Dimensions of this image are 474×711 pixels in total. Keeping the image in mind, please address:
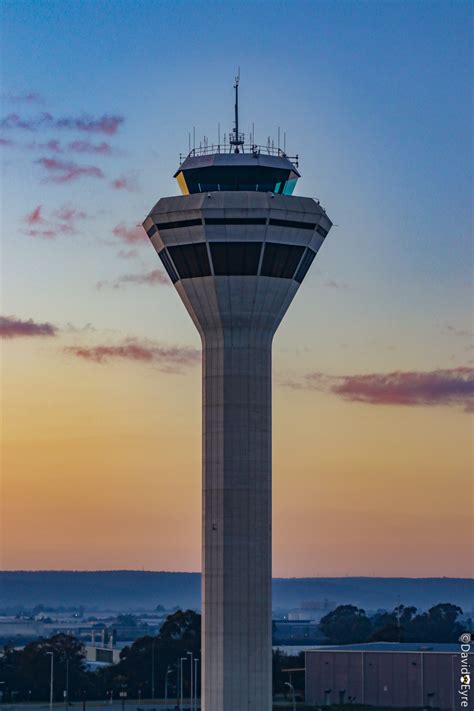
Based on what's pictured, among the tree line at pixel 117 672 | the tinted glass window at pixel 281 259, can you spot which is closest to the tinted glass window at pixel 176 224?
the tinted glass window at pixel 281 259

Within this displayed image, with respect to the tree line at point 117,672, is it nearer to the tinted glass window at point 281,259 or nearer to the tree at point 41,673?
the tree at point 41,673

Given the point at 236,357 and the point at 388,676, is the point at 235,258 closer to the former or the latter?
the point at 236,357

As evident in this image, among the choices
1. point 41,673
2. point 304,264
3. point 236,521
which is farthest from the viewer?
point 41,673

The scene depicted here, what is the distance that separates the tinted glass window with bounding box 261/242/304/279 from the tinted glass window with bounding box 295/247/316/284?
58 centimetres

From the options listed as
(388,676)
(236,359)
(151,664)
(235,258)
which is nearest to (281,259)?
(235,258)

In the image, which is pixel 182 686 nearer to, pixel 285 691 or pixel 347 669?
pixel 285 691

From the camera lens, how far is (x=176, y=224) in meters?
97.9

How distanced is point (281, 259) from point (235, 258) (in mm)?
3006

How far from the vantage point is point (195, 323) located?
99.5m

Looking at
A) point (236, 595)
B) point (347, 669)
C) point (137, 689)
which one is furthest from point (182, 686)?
point (236, 595)

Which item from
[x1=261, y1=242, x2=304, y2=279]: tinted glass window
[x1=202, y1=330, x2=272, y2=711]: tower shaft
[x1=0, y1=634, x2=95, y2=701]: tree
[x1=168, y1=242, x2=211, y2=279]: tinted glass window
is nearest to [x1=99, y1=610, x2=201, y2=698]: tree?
[x1=0, y1=634, x2=95, y2=701]: tree

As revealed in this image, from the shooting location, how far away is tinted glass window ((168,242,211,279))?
9731cm

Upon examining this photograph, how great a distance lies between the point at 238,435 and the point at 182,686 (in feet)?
Result: 305

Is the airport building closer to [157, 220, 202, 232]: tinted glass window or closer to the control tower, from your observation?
the control tower
